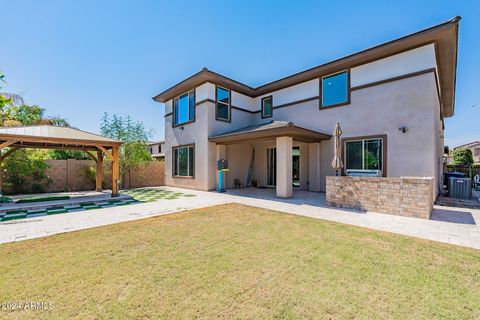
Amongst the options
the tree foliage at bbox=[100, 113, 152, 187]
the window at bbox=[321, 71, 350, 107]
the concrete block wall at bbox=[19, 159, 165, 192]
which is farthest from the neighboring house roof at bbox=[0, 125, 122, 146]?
the window at bbox=[321, 71, 350, 107]

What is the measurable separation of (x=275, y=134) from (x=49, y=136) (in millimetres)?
8179

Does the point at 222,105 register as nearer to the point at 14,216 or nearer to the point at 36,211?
the point at 36,211

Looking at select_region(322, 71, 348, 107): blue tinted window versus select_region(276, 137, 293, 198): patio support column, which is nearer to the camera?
select_region(276, 137, 293, 198): patio support column

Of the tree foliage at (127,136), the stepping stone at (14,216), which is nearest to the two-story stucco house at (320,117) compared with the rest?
the tree foliage at (127,136)

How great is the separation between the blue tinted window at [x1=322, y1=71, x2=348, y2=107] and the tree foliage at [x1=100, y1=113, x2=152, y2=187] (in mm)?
10674

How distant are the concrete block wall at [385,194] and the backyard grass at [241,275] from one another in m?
2.14

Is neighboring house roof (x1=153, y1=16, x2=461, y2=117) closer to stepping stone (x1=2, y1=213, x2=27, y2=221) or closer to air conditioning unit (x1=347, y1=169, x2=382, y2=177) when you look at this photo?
air conditioning unit (x1=347, y1=169, x2=382, y2=177)

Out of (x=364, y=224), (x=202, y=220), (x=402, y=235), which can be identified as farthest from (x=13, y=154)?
(x=402, y=235)

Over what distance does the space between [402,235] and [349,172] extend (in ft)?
13.1

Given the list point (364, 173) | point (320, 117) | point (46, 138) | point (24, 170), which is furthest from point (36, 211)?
point (320, 117)

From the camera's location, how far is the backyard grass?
2.14 meters

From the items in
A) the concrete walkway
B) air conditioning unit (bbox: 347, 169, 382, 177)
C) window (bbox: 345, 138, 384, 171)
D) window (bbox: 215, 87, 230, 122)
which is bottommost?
the concrete walkway

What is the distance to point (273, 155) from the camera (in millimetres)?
13133

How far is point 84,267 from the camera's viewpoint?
9.82 feet
